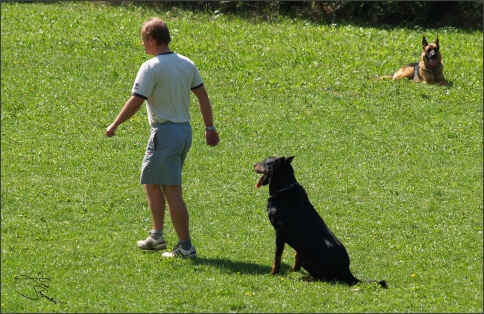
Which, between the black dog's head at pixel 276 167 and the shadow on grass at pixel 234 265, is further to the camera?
the black dog's head at pixel 276 167

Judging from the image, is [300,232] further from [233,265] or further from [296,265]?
[233,265]

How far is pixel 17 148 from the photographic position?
487 inches

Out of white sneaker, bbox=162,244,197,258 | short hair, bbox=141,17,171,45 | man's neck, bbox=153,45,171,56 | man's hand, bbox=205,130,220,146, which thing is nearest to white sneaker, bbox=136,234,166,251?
white sneaker, bbox=162,244,197,258

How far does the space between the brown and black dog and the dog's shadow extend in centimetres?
959

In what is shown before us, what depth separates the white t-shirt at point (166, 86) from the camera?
25.6ft

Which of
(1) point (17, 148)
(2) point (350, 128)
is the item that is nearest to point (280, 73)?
(2) point (350, 128)

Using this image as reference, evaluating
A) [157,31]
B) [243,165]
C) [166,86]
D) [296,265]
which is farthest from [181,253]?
[243,165]

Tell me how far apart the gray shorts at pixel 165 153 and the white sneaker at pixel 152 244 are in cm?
70

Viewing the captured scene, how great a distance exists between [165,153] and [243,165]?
421cm

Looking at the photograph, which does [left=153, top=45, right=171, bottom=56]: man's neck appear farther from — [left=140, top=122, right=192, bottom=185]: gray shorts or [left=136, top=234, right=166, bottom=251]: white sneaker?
[left=136, top=234, right=166, bottom=251]: white sneaker

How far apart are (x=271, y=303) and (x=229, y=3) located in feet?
57.4

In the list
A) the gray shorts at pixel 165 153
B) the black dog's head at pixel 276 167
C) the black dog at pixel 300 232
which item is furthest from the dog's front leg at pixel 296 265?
the gray shorts at pixel 165 153

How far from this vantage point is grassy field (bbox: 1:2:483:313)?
7.35 metres

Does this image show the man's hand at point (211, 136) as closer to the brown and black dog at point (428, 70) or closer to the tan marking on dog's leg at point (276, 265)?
A: the tan marking on dog's leg at point (276, 265)
